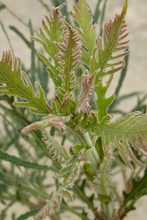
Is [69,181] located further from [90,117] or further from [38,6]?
[38,6]

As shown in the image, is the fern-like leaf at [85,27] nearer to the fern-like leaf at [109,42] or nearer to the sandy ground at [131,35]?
the fern-like leaf at [109,42]

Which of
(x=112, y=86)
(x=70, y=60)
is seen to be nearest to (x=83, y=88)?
(x=70, y=60)

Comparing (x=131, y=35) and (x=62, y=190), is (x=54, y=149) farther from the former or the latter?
(x=131, y=35)

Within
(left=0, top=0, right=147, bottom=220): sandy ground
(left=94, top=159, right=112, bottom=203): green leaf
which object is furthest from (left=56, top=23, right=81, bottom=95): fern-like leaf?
(left=0, top=0, right=147, bottom=220): sandy ground

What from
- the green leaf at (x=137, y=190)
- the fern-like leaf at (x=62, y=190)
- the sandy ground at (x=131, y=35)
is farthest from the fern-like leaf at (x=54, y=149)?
the sandy ground at (x=131, y=35)

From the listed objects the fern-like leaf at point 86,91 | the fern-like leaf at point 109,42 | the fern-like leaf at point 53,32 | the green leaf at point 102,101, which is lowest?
the green leaf at point 102,101

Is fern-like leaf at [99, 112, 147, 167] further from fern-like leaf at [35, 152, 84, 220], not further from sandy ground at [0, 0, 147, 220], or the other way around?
sandy ground at [0, 0, 147, 220]
